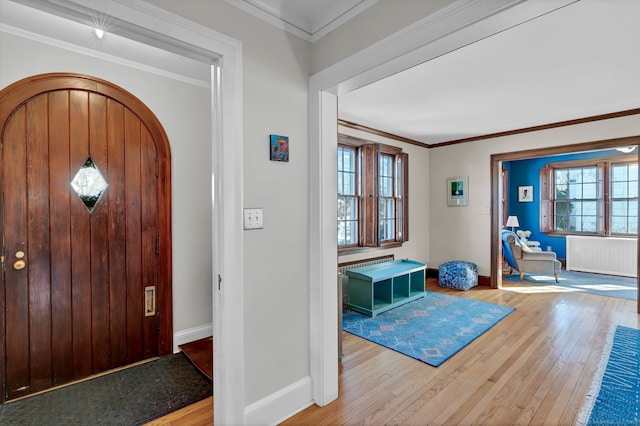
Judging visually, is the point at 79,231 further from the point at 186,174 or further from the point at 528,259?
the point at 528,259

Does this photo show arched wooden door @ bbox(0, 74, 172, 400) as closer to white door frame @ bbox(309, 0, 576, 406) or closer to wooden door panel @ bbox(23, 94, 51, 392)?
wooden door panel @ bbox(23, 94, 51, 392)

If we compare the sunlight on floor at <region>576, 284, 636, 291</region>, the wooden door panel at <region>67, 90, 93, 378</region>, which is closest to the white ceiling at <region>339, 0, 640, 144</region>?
the wooden door panel at <region>67, 90, 93, 378</region>

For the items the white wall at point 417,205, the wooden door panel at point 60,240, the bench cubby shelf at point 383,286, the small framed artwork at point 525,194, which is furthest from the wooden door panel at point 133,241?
the small framed artwork at point 525,194

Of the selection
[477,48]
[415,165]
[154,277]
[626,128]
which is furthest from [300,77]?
[626,128]

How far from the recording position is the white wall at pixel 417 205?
531cm

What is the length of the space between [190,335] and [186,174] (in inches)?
57.8

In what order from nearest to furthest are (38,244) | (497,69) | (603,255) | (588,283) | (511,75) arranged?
(38,244) → (497,69) → (511,75) → (588,283) → (603,255)

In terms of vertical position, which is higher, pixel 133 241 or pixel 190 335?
pixel 133 241

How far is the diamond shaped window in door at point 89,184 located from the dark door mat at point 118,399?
1.28 m

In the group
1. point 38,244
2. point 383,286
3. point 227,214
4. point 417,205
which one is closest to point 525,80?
point 383,286

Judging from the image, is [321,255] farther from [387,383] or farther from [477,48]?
[477,48]

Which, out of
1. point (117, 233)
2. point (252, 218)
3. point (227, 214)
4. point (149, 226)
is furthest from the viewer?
point (149, 226)

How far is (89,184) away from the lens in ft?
7.73

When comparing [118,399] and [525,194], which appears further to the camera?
[525,194]
